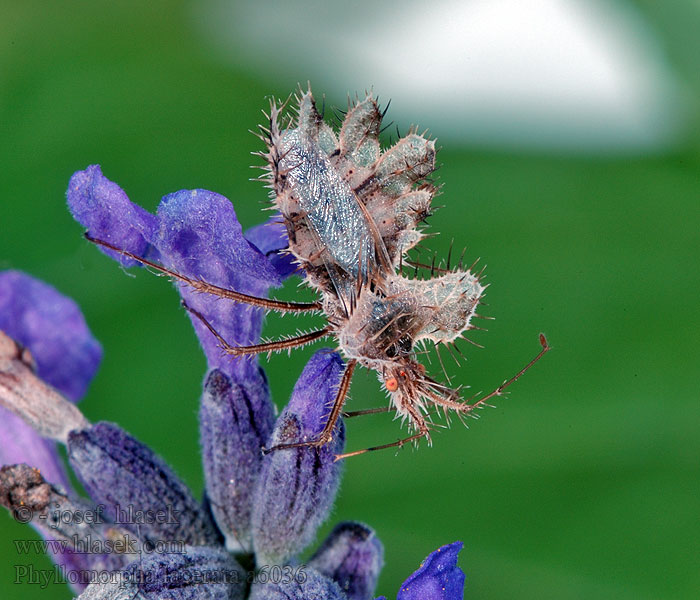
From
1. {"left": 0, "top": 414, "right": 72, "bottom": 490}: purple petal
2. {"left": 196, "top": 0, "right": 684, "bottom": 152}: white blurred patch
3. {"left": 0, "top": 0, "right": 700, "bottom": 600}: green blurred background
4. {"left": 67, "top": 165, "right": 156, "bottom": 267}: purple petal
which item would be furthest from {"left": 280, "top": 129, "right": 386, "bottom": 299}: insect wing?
{"left": 196, "top": 0, "right": 684, "bottom": 152}: white blurred patch

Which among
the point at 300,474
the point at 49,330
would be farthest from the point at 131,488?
the point at 49,330

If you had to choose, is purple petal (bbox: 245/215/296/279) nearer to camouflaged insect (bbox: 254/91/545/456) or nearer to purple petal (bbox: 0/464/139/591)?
camouflaged insect (bbox: 254/91/545/456)

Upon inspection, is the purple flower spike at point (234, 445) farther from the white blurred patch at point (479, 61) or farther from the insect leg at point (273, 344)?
the white blurred patch at point (479, 61)

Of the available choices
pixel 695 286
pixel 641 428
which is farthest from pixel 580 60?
pixel 641 428

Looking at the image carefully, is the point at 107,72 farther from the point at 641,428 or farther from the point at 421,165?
the point at 641,428

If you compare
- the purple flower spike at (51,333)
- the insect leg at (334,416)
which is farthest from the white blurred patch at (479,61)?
the insect leg at (334,416)

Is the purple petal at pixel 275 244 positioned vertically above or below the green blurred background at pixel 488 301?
below

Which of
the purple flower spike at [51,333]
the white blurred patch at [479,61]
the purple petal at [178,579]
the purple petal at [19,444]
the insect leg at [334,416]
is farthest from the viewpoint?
the white blurred patch at [479,61]
